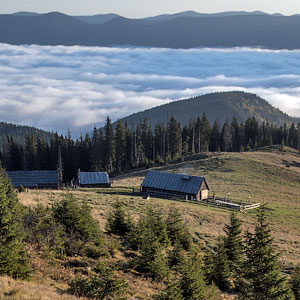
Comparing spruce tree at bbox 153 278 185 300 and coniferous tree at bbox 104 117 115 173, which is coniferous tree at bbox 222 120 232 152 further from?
spruce tree at bbox 153 278 185 300

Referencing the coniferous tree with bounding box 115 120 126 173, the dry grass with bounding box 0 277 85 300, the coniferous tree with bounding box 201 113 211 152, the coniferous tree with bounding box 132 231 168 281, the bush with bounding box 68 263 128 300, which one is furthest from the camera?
the coniferous tree with bounding box 201 113 211 152

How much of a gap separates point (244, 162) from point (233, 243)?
58.9m

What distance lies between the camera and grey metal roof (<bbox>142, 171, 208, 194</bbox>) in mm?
57466

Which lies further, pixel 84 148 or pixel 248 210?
pixel 84 148

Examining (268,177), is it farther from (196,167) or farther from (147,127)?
(147,127)

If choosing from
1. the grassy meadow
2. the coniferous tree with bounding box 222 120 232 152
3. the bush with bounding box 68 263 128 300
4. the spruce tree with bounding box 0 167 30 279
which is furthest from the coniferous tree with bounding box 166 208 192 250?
the coniferous tree with bounding box 222 120 232 152

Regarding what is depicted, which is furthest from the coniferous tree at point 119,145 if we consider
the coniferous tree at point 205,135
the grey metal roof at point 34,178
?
the coniferous tree at point 205,135

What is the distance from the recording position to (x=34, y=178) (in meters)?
82.2

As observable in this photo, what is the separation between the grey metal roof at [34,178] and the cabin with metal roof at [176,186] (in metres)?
29.5

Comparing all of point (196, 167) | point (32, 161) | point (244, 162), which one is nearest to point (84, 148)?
point (32, 161)

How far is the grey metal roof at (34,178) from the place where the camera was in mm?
79812

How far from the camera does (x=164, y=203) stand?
165 feet

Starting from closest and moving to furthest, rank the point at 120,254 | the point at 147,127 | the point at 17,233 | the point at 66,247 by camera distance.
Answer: the point at 17,233 < the point at 66,247 < the point at 120,254 < the point at 147,127

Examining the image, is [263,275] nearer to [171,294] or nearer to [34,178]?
[171,294]
